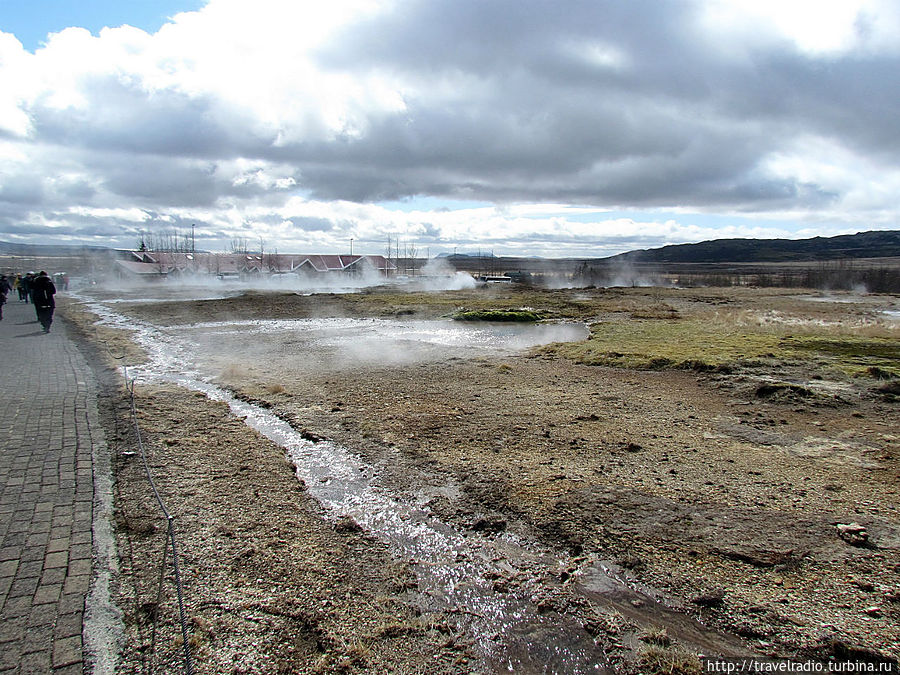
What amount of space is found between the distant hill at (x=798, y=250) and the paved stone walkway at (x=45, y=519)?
17990cm

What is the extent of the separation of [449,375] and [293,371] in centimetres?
331

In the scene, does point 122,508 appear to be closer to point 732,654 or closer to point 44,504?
point 44,504

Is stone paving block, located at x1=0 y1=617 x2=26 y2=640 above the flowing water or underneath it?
above

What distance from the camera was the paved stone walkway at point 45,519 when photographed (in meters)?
2.98

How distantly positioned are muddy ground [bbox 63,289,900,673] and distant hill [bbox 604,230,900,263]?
175m

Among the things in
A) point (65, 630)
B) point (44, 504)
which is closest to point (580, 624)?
point (65, 630)

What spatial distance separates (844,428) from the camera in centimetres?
726

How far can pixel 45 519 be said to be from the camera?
4.26 m

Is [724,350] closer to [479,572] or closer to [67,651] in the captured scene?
[479,572]

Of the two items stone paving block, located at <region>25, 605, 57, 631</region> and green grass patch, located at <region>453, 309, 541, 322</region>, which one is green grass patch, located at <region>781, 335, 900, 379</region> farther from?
stone paving block, located at <region>25, 605, 57, 631</region>

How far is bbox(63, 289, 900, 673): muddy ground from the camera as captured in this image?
10.6 ft

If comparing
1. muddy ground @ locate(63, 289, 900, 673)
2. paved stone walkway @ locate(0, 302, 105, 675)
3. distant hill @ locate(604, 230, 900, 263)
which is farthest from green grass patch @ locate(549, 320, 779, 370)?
distant hill @ locate(604, 230, 900, 263)

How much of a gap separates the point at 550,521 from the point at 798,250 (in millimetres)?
210930

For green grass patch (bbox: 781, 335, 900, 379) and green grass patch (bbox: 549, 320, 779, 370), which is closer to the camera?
green grass patch (bbox: 781, 335, 900, 379)
